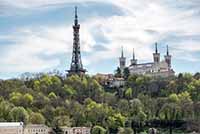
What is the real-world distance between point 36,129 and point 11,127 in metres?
2.31

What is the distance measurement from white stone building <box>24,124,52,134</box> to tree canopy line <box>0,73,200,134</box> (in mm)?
671

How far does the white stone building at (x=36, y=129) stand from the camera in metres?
47.5

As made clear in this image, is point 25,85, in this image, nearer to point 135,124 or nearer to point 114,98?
point 114,98

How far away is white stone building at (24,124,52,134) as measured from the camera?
47.5 metres

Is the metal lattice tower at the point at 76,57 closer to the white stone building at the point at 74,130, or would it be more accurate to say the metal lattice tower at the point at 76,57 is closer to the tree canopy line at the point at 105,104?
the tree canopy line at the point at 105,104

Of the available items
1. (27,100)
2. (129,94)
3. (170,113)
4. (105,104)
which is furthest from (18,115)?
(129,94)

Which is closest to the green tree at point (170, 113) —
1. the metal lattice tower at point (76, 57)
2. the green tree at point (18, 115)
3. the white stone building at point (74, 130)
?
the white stone building at point (74, 130)

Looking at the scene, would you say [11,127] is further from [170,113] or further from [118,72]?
[118,72]

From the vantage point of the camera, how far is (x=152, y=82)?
64.9 m

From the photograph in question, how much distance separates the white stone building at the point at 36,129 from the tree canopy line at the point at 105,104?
0.67 meters

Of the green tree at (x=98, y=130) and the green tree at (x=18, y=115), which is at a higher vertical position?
the green tree at (x=18, y=115)

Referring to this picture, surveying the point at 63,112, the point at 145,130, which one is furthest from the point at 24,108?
the point at 145,130

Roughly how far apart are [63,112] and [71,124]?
1.89 metres

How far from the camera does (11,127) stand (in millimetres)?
46438
